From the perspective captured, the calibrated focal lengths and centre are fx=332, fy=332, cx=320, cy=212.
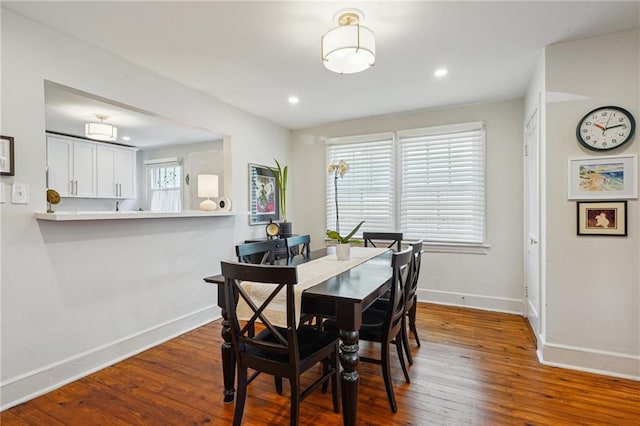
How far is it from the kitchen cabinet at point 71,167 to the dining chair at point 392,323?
5096 mm

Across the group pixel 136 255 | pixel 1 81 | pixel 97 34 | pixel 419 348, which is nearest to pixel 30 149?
pixel 1 81

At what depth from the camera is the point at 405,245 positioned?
4.38m

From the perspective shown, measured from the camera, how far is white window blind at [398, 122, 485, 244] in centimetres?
400

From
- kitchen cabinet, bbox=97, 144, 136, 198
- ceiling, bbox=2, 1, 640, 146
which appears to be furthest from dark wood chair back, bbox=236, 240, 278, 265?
kitchen cabinet, bbox=97, 144, 136, 198

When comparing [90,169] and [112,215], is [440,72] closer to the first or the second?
[112,215]

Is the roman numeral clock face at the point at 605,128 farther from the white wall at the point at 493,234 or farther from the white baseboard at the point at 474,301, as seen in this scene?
the white baseboard at the point at 474,301

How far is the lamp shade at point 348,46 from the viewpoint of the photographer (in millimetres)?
1948

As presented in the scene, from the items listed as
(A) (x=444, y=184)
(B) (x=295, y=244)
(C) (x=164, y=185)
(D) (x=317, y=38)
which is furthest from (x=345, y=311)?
(C) (x=164, y=185)

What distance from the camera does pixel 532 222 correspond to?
10.8 ft

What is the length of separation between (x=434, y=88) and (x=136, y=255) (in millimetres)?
3337

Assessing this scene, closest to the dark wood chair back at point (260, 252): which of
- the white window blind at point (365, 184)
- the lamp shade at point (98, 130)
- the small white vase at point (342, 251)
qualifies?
the small white vase at point (342, 251)

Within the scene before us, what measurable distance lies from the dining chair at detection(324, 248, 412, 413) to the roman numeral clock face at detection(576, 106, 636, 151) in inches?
64.6

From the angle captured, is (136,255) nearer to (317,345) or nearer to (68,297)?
(68,297)

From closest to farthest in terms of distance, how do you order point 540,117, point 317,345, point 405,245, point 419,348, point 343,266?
point 317,345, point 343,266, point 540,117, point 419,348, point 405,245
